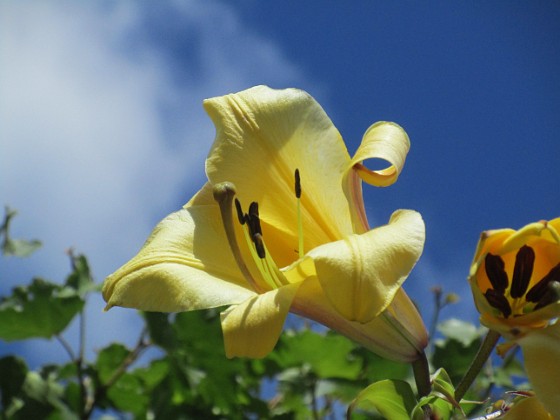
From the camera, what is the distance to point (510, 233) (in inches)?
37.4

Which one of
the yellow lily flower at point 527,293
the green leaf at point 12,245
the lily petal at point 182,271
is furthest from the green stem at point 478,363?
the green leaf at point 12,245

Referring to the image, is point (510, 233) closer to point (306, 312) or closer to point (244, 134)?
point (306, 312)

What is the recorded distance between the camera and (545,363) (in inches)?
35.2

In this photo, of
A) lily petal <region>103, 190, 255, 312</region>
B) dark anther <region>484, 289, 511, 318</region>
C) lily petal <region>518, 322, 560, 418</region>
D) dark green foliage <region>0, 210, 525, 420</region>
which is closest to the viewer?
lily petal <region>518, 322, 560, 418</region>

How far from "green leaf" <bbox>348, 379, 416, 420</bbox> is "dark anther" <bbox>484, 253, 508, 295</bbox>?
0.17 meters

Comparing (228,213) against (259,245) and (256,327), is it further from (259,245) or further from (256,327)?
(256,327)

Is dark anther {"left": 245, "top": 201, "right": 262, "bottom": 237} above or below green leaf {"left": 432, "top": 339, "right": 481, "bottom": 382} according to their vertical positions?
above

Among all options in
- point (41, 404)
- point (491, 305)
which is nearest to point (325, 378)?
point (41, 404)

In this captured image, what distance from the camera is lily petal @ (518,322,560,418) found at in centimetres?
87

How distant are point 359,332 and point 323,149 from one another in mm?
384

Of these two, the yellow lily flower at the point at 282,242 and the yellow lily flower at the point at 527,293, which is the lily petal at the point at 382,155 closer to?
the yellow lily flower at the point at 282,242

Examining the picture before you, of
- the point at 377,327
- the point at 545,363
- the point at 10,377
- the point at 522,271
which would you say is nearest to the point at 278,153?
the point at 377,327

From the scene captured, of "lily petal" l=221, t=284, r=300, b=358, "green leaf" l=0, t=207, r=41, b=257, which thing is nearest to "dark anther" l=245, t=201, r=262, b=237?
"lily petal" l=221, t=284, r=300, b=358

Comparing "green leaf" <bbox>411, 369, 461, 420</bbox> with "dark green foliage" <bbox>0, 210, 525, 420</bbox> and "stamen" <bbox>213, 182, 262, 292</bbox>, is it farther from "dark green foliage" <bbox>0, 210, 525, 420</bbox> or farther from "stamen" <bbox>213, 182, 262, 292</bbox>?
"dark green foliage" <bbox>0, 210, 525, 420</bbox>
